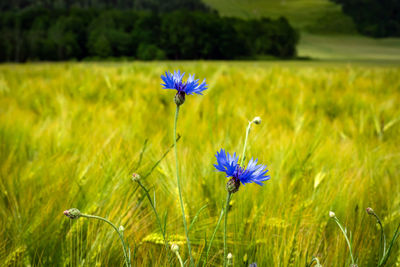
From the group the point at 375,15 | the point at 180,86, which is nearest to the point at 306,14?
the point at 375,15

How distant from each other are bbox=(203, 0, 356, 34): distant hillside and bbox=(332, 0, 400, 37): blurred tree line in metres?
2.13

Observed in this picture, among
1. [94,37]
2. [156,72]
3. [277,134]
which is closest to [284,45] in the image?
[94,37]

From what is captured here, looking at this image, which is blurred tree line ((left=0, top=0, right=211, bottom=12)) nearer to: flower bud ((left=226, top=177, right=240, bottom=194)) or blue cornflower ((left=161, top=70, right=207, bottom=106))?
blue cornflower ((left=161, top=70, right=207, bottom=106))

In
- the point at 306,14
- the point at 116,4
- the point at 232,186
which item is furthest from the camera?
the point at 306,14

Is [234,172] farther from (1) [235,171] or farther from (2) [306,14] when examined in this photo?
(2) [306,14]

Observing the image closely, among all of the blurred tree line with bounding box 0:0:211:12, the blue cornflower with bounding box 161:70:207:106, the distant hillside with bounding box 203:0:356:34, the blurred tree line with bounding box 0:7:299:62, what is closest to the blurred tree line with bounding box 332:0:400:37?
the distant hillside with bounding box 203:0:356:34

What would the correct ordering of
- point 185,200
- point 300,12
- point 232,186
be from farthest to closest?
point 300,12 < point 185,200 < point 232,186

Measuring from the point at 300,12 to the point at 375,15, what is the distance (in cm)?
1823

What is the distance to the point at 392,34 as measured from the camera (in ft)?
216

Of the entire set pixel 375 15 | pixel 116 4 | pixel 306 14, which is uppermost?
pixel 306 14

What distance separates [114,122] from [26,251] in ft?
3.22

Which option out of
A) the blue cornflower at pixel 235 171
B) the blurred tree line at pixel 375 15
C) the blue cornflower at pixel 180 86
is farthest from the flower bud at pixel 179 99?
the blurred tree line at pixel 375 15

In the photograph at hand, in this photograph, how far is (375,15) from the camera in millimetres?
72500

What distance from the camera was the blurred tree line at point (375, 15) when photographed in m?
66.5
